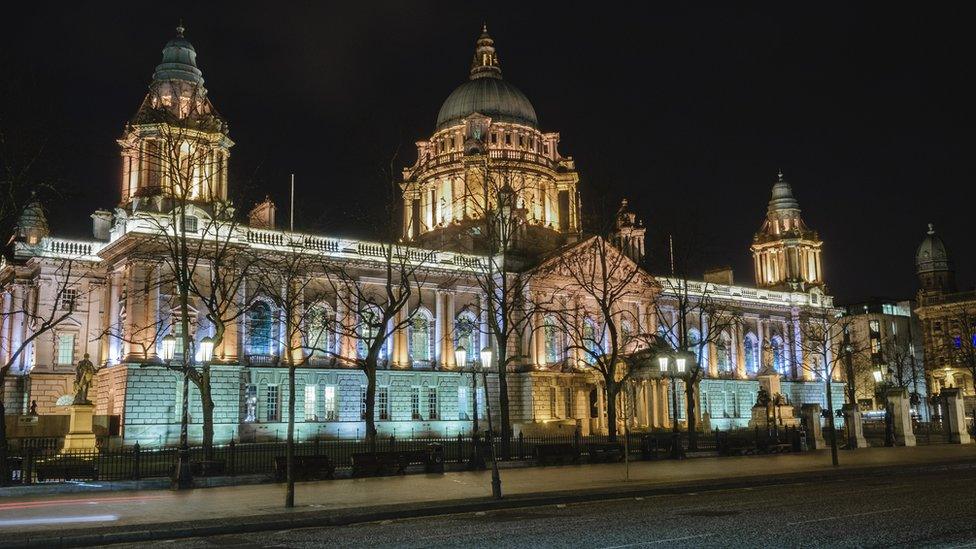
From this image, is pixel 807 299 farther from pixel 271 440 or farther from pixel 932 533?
pixel 932 533

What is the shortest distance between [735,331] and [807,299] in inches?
496

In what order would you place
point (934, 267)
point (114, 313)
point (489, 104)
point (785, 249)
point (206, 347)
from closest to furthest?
point (206, 347), point (114, 313), point (489, 104), point (785, 249), point (934, 267)

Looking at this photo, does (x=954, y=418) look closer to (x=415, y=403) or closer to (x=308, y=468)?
(x=415, y=403)

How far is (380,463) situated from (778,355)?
226 feet

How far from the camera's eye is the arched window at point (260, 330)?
59.9 m

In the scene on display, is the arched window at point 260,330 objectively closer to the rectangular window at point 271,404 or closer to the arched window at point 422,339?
the rectangular window at point 271,404

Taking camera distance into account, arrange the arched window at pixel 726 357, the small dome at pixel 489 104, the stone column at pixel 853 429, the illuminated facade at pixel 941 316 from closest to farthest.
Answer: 1. the stone column at pixel 853 429
2. the arched window at pixel 726 357
3. the small dome at pixel 489 104
4. the illuminated facade at pixel 941 316

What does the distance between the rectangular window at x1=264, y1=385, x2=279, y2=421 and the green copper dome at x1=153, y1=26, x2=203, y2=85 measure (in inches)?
813

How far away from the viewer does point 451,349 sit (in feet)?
226

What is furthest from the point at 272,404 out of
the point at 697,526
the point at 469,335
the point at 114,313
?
the point at 697,526

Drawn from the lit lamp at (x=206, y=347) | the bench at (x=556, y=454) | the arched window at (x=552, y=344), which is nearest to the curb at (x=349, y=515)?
the bench at (x=556, y=454)

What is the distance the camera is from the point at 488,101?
292 ft

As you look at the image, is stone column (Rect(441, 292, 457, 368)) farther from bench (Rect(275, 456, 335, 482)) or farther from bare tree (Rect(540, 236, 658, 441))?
bench (Rect(275, 456, 335, 482))

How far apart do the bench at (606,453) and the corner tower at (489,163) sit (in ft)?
129
